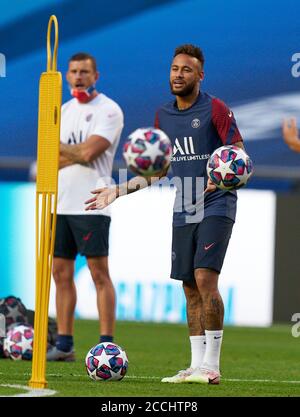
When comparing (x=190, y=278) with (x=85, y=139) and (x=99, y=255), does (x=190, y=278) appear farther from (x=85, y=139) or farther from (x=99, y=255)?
(x=85, y=139)

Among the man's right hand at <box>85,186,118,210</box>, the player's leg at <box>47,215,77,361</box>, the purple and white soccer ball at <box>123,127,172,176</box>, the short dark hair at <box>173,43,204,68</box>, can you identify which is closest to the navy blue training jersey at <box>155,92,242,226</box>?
the short dark hair at <box>173,43,204,68</box>

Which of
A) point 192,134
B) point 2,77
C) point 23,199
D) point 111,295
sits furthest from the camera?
point 23,199

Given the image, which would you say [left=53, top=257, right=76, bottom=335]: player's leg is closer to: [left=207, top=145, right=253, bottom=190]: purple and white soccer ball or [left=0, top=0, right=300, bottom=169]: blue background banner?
[left=207, top=145, right=253, bottom=190]: purple and white soccer ball

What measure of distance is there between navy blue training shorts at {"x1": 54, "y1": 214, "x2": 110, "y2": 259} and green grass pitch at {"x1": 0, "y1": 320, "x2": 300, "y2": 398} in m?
0.95

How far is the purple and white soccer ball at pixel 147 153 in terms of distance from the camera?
6398 millimetres

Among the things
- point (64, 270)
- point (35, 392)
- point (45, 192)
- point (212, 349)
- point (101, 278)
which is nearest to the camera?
point (35, 392)

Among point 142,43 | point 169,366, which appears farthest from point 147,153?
point 142,43

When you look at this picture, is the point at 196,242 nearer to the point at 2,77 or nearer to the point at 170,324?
the point at 2,77

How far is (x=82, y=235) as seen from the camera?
31.9 ft

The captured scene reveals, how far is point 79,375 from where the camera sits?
796 centimetres

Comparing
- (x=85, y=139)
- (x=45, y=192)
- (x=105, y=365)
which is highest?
(x=85, y=139)

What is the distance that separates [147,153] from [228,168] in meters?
0.91
